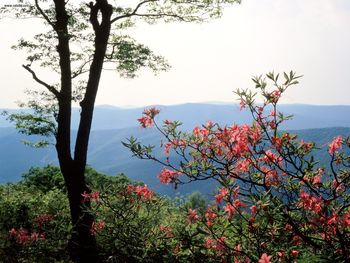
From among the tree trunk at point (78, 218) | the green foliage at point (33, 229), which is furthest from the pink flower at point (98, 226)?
the tree trunk at point (78, 218)

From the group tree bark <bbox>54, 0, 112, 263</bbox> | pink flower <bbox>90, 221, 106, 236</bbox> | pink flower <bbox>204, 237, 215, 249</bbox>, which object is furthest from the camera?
tree bark <bbox>54, 0, 112, 263</bbox>

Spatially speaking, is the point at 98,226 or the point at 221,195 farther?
the point at 98,226

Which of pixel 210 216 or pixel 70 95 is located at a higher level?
pixel 70 95

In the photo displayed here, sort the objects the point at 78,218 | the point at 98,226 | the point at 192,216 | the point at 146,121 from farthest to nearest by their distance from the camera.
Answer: the point at 78,218, the point at 98,226, the point at 146,121, the point at 192,216

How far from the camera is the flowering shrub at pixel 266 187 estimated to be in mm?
4422

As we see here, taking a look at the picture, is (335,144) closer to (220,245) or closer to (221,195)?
(221,195)

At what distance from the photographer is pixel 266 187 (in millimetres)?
4914

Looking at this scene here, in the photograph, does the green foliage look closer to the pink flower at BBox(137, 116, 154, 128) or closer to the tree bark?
the tree bark

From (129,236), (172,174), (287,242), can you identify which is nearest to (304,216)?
(287,242)

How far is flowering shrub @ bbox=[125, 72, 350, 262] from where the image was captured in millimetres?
4422

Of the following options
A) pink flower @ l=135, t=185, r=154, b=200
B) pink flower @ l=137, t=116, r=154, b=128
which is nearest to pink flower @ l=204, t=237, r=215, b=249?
pink flower @ l=135, t=185, r=154, b=200

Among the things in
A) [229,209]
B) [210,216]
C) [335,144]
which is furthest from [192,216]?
[335,144]

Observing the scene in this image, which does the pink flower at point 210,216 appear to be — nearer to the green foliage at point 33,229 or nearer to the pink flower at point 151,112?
the pink flower at point 151,112

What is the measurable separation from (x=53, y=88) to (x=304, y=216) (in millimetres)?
6793
